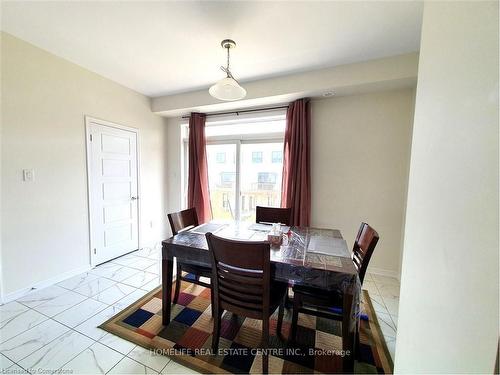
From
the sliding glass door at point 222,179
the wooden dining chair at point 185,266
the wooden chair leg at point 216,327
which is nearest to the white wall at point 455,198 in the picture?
the wooden chair leg at point 216,327

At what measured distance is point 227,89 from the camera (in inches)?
67.5

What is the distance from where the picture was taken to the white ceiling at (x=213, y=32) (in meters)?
1.54

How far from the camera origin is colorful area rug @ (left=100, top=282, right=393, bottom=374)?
1353 mm

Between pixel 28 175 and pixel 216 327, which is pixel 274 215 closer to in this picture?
pixel 216 327

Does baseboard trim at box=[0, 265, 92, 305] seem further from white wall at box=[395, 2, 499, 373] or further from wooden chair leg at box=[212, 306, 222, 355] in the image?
white wall at box=[395, 2, 499, 373]

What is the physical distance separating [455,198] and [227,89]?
1655 millimetres

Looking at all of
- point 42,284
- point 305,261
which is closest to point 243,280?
point 305,261

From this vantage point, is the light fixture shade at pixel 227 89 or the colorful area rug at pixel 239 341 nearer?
the colorful area rug at pixel 239 341

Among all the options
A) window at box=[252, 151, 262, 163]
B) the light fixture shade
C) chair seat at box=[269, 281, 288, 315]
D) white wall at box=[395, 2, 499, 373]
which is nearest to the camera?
white wall at box=[395, 2, 499, 373]

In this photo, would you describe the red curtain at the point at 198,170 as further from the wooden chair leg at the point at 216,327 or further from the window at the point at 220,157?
the wooden chair leg at the point at 216,327

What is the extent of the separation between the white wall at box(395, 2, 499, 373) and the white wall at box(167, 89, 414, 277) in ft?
6.70

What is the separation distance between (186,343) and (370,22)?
2.95 meters

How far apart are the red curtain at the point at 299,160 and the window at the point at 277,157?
0.33 m

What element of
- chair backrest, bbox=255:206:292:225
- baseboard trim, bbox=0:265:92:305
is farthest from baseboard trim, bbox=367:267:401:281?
baseboard trim, bbox=0:265:92:305
